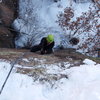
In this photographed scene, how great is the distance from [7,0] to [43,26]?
254 centimetres

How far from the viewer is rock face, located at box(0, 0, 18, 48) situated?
12.1 m

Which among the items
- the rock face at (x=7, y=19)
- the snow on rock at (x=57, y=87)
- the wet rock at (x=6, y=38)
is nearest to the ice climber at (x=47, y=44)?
the snow on rock at (x=57, y=87)

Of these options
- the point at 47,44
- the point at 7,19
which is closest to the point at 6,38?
the point at 7,19

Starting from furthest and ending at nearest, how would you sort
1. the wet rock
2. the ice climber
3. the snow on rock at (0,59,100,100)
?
the wet rock
the ice climber
the snow on rock at (0,59,100,100)

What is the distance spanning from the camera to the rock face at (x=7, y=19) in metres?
12.1

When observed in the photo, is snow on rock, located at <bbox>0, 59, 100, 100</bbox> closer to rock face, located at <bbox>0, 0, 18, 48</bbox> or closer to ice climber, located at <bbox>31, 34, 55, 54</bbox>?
ice climber, located at <bbox>31, 34, 55, 54</bbox>

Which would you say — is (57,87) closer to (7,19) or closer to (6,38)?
(6,38)

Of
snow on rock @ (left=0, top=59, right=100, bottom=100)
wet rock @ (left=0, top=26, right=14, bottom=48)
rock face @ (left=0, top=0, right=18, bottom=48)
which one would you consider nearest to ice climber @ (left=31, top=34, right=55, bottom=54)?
snow on rock @ (left=0, top=59, right=100, bottom=100)

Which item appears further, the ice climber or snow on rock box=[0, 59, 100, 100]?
the ice climber

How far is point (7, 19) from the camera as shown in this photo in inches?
515

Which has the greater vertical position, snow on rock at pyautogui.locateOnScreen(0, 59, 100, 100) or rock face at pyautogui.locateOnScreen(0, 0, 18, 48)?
rock face at pyautogui.locateOnScreen(0, 0, 18, 48)

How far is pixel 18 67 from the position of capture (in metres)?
6.48

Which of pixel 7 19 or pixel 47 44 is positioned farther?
pixel 7 19

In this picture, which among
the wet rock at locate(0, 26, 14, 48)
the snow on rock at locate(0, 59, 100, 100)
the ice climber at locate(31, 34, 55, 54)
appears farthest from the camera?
the wet rock at locate(0, 26, 14, 48)
